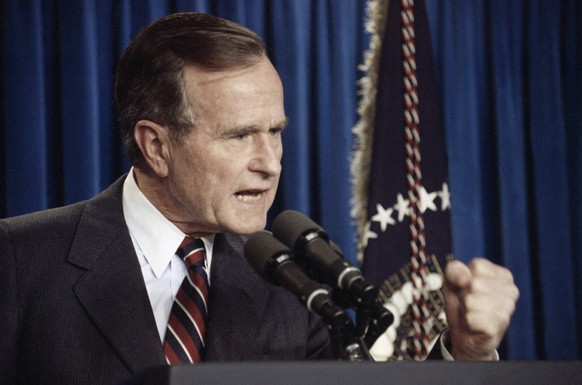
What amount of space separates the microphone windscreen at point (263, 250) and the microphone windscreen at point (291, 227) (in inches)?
0.5

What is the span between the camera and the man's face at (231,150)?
1772 millimetres

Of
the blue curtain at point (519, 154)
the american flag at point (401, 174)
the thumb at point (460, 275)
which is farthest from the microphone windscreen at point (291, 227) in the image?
the blue curtain at point (519, 154)

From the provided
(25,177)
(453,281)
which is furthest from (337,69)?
(453,281)

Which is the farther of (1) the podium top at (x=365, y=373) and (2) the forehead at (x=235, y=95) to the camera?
(2) the forehead at (x=235, y=95)

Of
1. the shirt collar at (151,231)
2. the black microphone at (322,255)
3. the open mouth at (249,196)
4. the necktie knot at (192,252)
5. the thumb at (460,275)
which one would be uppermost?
the black microphone at (322,255)

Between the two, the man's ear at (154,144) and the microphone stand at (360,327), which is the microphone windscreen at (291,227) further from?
the man's ear at (154,144)

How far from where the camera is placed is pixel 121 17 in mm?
2965

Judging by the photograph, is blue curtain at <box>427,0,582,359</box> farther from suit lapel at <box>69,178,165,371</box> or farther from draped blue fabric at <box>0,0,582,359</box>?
suit lapel at <box>69,178,165,371</box>

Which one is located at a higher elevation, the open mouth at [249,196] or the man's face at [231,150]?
the man's face at [231,150]

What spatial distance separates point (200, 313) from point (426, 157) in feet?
4.87

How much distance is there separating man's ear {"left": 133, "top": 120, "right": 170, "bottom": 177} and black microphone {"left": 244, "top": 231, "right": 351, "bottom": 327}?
0.70 metres

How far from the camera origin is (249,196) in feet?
5.90

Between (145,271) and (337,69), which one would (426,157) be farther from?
(145,271)

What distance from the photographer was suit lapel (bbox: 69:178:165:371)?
1.64 meters
